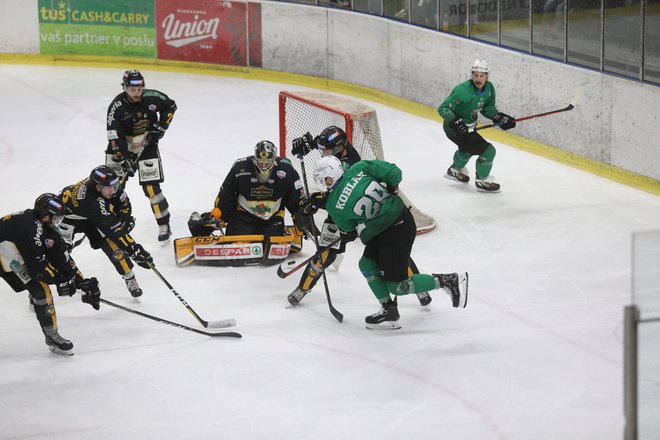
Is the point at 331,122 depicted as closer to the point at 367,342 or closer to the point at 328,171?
the point at 328,171

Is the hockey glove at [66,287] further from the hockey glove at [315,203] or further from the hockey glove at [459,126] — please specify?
the hockey glove at [459,126]

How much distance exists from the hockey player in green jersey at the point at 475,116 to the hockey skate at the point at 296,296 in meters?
2.82

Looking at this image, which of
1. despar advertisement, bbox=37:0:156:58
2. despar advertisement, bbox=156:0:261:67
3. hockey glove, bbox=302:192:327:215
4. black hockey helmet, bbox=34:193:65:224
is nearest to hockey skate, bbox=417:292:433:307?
hockey glove, bbox=302:192:327:215

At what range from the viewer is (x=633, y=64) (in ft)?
30.1

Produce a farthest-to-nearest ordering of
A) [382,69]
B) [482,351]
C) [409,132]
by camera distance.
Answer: [382,69] → [409,132] → [482,351]

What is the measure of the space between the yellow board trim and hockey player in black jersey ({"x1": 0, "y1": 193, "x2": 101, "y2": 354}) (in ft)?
16.5

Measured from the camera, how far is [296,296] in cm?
683

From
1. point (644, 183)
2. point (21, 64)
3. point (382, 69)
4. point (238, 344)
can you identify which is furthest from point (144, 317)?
point (21, 64)

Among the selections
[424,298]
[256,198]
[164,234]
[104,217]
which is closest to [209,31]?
[164,234]

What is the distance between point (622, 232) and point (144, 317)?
3544mm

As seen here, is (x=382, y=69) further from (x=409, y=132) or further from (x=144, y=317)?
(x=144, y=317)

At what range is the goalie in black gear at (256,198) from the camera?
7.42 meters

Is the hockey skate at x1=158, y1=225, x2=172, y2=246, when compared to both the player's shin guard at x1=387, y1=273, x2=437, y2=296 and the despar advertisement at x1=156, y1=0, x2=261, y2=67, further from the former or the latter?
the despar advertisement at x1=156, y1=0, x2=261, y2=67

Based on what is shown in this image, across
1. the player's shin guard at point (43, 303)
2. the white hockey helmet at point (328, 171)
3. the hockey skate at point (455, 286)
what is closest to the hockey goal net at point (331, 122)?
the hockey skate at point (455, 286)
